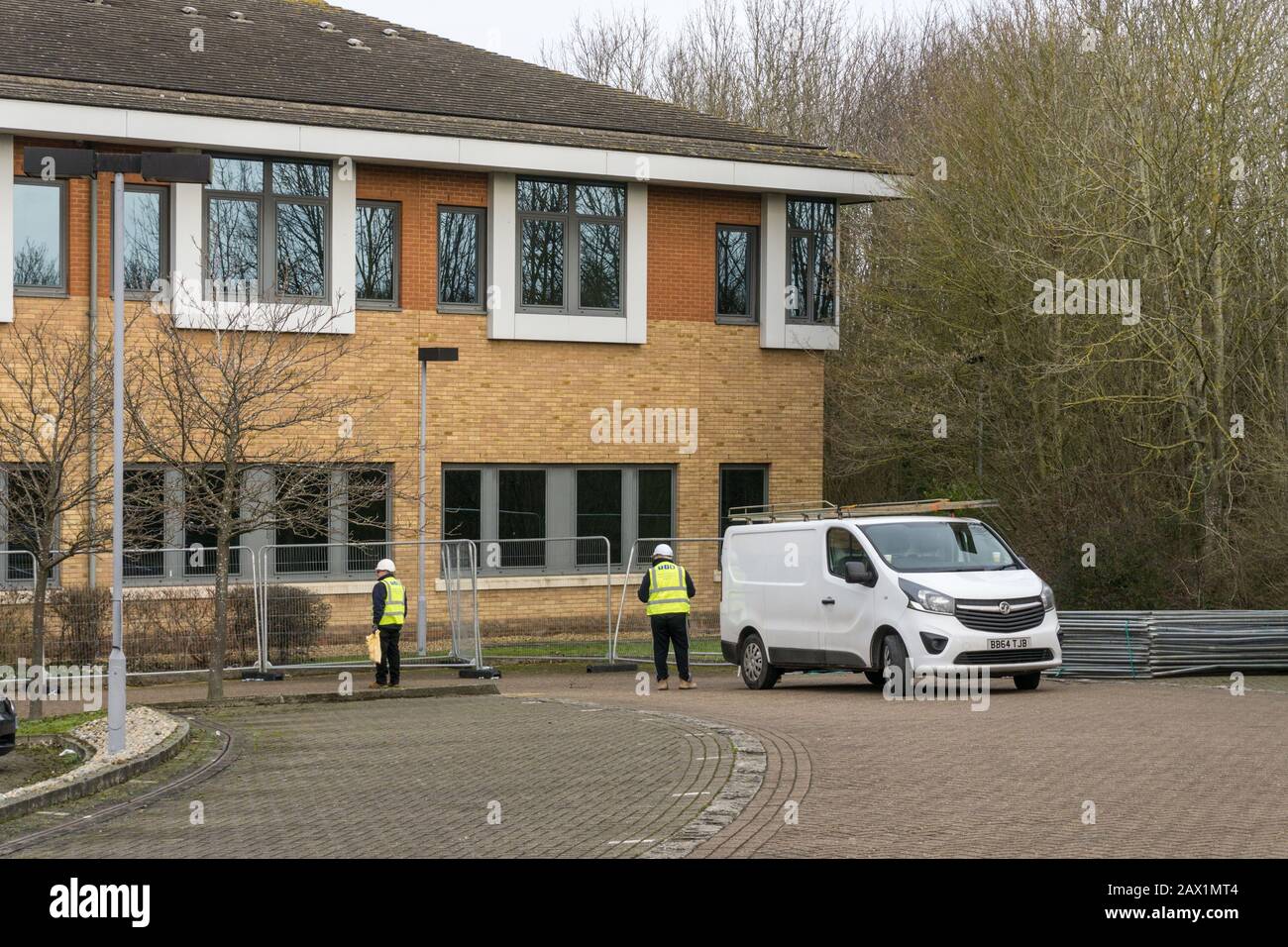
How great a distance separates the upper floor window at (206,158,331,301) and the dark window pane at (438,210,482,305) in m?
1.99

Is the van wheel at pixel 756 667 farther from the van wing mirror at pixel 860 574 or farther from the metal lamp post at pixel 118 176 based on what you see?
the metal lamp post at pixel 118 176

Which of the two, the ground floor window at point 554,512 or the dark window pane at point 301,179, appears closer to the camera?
the dark window pane at point 301,179

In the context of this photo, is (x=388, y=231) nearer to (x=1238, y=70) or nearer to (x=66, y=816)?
(x=1238, y=70)

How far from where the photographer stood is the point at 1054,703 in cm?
1733

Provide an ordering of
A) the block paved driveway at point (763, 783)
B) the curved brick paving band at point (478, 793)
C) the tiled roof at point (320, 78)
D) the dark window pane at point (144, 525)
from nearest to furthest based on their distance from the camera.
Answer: the block paved driveway at point (763, 783), the curved brick paving band at point (478, 793), the dark window pane at point (144, 525), the tiled roof at point (320, 78)

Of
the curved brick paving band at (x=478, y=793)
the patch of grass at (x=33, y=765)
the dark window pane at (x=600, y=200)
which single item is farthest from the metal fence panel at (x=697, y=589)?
the patch of grass at (x=33, y=765)

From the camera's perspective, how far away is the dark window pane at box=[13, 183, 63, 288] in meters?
25.5

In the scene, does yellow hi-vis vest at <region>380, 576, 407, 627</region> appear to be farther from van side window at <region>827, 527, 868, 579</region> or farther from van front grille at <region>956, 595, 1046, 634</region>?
van front grille at <region>956, 595, 1046, 634</region>

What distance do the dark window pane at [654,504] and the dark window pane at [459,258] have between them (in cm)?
436

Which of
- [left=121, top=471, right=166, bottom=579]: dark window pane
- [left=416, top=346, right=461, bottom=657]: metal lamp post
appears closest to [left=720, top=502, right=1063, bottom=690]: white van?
[left=416, top=346, right=461, bottom=657]: metal lamp post

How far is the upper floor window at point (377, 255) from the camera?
27.9m

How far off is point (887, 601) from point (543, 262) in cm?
1236

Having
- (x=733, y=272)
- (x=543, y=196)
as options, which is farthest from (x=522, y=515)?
(x=733, y=272)

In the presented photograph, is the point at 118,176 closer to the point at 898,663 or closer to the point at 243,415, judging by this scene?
the point at 243,415
